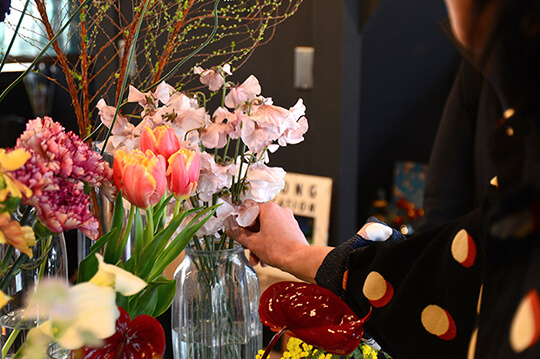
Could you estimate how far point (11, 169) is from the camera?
397 millimetres

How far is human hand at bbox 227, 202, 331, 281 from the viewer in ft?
2.68

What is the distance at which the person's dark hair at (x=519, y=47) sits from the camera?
0.32m

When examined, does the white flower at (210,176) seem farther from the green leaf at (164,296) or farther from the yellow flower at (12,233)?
the yellow flower at (12,233)

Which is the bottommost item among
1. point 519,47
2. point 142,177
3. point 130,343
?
point 130,343

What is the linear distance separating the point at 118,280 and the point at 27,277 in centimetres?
33

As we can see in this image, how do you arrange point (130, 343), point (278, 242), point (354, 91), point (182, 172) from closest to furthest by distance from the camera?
point (130, 343)
point (182, 172)
point (278, 242)
point (354, 91)

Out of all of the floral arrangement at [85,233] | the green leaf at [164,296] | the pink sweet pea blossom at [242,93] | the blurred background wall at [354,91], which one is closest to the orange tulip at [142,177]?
the floral arrangement at [85,233]

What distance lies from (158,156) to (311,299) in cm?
19

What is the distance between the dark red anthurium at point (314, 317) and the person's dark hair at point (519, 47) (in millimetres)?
255

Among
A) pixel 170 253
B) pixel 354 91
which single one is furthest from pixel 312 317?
pixel 354 91

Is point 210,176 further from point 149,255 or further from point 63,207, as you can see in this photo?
point 63,207

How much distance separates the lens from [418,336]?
0.65 m

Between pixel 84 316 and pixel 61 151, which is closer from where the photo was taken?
pixel 84 316

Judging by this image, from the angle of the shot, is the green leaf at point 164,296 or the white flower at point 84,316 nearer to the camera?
the white flower at point 84,316
